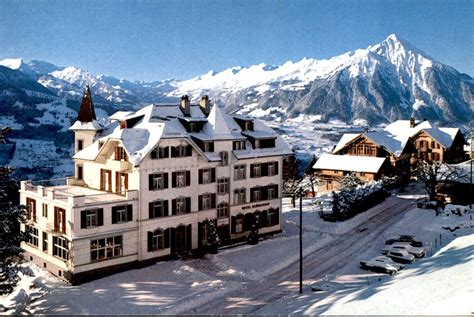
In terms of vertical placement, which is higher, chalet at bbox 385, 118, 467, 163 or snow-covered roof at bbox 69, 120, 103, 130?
snow-covered roof at bbox 69, 120, 103, 130

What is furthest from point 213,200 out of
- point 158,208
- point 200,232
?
point 158,208

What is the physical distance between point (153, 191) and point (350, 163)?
4953cm

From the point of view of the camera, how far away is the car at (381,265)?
44125 millimetres

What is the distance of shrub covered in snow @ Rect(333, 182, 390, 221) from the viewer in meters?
65.1

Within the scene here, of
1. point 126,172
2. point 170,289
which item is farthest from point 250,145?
point 170,289

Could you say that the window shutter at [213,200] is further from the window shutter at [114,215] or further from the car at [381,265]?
the car at [381,265]

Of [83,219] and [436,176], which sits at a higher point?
[436,176]

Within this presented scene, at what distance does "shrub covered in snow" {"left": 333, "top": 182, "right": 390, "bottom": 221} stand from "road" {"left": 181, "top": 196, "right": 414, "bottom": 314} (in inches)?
102

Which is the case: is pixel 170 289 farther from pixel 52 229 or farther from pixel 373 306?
pixel 373 306

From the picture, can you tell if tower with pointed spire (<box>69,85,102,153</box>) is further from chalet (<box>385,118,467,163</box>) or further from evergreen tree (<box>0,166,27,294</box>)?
chalet (<box>385,118,467,163</box>)

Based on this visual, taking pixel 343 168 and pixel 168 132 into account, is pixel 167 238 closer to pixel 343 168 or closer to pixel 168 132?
pixel 168 132

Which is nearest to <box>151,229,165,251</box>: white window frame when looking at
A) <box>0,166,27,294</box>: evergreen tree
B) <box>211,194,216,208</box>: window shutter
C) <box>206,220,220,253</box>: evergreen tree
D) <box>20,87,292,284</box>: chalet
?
<box>20,87,292,284</box>: chalet

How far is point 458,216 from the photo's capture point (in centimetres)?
6253

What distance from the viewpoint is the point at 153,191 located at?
48438mm
